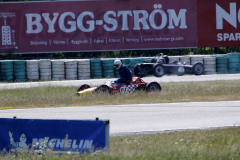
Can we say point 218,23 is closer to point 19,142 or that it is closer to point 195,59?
point 195,59

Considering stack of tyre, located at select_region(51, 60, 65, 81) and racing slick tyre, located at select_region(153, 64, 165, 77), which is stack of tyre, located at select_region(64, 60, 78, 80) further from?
racing slick tyre, located at select_region(153, 64, 165, 77)

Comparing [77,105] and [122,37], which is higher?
[122,37]

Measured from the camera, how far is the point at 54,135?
7996 millimetres

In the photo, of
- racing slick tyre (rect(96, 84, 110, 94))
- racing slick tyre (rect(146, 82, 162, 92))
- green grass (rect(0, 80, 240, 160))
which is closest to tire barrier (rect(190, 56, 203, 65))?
racing slick tyre (rect(146, 82, 162, 92))

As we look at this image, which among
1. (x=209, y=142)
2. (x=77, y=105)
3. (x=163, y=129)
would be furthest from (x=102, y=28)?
(x=209, y=142)

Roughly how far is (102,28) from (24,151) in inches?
959

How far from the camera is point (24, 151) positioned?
7902 millimetres

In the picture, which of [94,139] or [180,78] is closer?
[94,139]

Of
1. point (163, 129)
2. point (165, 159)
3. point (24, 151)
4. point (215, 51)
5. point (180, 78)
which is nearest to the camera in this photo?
point (165, 159)

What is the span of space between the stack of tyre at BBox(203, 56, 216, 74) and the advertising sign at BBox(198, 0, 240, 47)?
14.6ft

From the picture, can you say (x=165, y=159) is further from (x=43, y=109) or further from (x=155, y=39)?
(x=155, y=39)

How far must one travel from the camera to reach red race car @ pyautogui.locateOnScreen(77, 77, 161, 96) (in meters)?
17.2

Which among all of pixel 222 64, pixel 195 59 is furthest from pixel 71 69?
pixel 222 64

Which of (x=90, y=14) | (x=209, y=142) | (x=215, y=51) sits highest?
(x=90, y=14)
